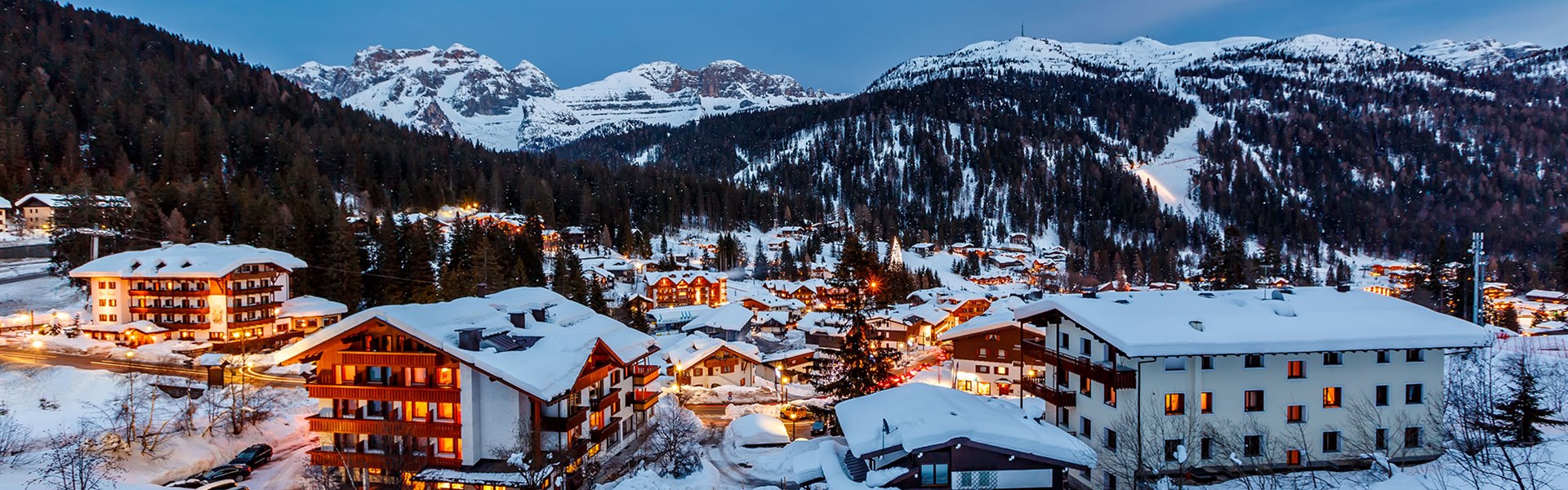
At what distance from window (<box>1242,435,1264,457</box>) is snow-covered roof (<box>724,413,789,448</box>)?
18030 millimetres

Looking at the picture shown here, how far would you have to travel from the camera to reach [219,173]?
10256 centimetres

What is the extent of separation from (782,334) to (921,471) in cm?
5911

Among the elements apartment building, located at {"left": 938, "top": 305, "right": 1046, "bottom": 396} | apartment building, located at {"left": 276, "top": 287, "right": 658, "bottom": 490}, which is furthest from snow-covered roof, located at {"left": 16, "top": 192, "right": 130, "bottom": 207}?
apartment building, located at {"left": 938, "top": 305, "right": 1046, "bottom": 396}

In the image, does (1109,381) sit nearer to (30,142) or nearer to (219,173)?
(219,173)

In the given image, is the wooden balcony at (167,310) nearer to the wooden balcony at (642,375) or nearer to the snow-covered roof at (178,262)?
the snow-covered roof at (178,262)

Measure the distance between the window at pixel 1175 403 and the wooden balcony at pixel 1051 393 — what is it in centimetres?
354

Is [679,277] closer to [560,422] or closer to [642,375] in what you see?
[642,375]

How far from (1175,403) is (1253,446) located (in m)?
3.39

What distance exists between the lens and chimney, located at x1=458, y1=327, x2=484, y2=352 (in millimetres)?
26734

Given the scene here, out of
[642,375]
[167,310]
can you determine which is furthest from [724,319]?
[167,310]

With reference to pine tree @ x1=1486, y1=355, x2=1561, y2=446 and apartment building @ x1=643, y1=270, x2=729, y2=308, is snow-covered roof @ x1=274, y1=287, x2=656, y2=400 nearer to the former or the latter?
pine tree @ x1=1486, y1=355, x2=1561, y2=446

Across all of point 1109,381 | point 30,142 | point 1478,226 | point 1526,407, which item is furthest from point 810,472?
point 1478,226

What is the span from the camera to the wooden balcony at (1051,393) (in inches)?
1137

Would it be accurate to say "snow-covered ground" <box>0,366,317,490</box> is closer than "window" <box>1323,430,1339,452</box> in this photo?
No
